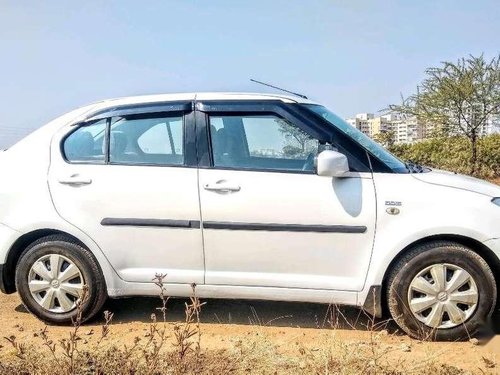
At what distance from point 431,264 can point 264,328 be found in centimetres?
137

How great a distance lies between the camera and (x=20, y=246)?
411 centimetres

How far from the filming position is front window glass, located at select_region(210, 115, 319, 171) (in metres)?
3.90

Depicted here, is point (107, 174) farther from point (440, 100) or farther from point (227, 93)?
point (440, 100)

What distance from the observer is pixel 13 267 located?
4133mm

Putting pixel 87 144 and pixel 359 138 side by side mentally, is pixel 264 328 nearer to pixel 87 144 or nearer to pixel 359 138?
pixel 359 138

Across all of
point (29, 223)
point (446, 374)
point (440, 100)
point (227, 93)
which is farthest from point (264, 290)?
point (440, 100)

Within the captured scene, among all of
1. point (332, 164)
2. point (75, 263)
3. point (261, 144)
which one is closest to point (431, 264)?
point (332, 164)

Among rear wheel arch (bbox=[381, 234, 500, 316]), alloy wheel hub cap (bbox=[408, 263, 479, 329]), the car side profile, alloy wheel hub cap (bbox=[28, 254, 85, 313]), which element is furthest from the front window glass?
alloy wheel hub cap (bbox=[28, 254, 85, 313])

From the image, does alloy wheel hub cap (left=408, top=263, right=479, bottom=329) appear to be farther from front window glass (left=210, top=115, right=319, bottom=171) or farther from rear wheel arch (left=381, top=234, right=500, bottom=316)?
front window glass (left=210, top=115, right=319, bottom=171)

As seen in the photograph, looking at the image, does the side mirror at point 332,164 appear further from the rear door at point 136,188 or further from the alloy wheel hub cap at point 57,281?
the alloy wheel hub cap at point 57,281

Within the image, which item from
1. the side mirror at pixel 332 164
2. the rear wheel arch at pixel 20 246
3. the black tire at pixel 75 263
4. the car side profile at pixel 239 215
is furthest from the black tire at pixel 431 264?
the rear wheel arch at pixel 20 246

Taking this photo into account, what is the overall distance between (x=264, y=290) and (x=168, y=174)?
45.7 inches

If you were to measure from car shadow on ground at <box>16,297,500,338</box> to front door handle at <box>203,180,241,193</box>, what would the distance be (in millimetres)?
1123

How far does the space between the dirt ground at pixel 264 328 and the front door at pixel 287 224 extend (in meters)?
0.41
